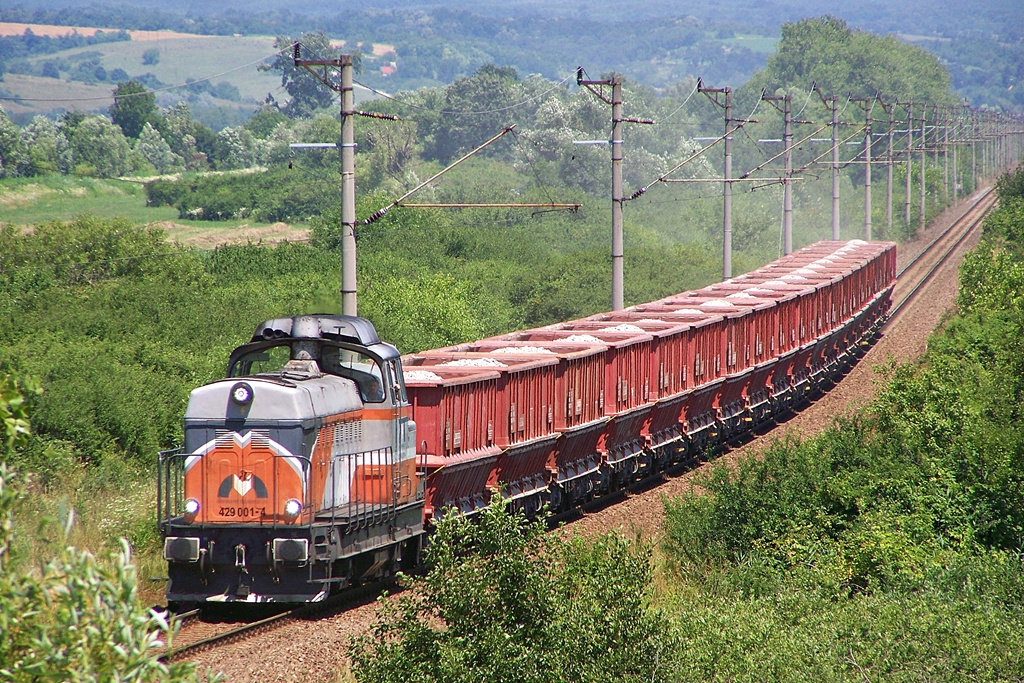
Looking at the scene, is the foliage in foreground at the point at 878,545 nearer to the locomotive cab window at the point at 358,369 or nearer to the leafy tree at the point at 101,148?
the locomotive cab window at the point at 358,369

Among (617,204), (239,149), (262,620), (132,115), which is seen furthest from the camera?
(132,115)

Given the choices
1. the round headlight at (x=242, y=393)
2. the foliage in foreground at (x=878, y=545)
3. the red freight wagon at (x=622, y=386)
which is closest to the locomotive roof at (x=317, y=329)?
the round headlight at (x=242, y=393)

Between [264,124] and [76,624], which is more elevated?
[264,124]

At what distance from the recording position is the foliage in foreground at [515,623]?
11.0 meters

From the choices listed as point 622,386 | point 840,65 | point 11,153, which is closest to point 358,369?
point 622,386

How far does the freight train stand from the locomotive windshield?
0.08 feet

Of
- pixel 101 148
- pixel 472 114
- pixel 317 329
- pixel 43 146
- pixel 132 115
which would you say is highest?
pixel 132 115

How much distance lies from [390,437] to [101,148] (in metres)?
97.8

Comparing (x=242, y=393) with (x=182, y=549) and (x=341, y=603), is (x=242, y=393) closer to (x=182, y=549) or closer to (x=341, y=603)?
(x=182, y=549)

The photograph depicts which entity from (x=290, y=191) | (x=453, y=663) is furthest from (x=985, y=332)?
(x=290, y=191)

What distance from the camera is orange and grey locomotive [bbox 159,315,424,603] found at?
14.0m

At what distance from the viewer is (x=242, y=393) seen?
14.3 m

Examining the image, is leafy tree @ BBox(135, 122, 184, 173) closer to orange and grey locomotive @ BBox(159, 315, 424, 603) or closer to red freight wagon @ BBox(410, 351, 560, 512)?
red freight wagon @ BBox(410, 351, 560, 512)

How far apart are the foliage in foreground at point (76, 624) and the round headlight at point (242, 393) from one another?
837 centimetres
